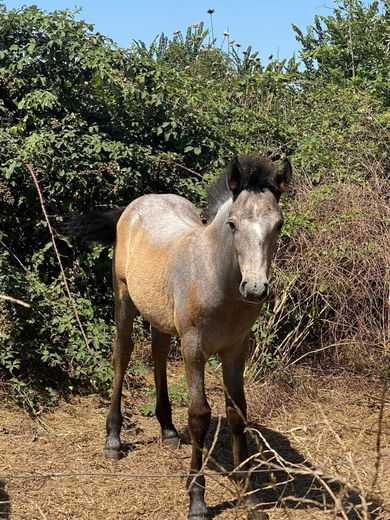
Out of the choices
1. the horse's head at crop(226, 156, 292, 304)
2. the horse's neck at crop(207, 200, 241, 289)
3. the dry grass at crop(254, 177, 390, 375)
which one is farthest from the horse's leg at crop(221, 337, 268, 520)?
the dry grass at crop(254, 177, 390, 375)

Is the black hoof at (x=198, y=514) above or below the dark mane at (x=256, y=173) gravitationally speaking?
below

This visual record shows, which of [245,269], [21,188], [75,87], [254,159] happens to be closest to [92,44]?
[75,87]

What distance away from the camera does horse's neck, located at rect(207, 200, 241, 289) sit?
166 inches

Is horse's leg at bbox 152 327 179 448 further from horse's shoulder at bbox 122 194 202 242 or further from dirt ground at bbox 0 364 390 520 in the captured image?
horse's shoulder at bbox 122 194 202 242

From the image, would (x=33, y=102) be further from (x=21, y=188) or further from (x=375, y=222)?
(x=375, y=222)

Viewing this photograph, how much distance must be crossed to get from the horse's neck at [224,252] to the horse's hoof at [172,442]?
1829 millimetres

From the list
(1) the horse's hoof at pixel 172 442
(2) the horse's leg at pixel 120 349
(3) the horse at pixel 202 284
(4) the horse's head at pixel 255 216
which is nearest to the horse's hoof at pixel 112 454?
(3) the horse at pixel 202 284

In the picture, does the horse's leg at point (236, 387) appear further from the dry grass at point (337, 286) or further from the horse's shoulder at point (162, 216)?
the dry grass at point (337, 286)

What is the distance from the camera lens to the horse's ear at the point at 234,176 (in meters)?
4.14

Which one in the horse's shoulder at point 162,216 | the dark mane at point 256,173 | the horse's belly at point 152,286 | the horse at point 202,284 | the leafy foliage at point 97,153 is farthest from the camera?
the leafy foliage at point 97,153

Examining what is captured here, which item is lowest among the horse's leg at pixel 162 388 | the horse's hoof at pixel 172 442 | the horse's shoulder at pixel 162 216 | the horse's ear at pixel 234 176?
the horse's hoof at pixel 172 442

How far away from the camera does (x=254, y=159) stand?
4.30 meters

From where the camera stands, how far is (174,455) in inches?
214

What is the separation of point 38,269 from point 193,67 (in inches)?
225
